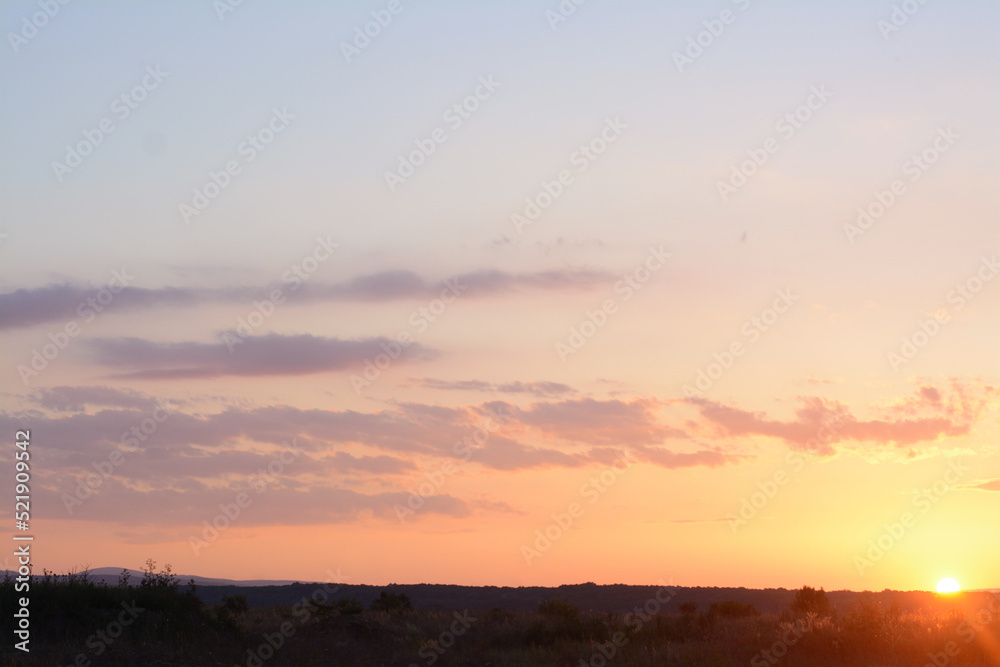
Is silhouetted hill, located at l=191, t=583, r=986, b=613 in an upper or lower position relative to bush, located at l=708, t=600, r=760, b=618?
upper

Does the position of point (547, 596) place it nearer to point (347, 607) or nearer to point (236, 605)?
point (236, 605)

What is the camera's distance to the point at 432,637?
2834 centimetres

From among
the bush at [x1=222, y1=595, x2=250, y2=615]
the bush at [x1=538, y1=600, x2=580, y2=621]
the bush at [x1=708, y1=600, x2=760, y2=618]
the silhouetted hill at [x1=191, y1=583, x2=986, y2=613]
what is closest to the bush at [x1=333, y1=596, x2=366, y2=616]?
the bush at [x1=222, y1=595, x2=250, y2=615]

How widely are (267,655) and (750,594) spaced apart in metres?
48.3

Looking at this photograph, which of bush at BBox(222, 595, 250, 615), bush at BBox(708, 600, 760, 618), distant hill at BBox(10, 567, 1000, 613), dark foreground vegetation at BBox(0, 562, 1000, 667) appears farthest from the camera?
distant hill at BBox(10, 567, 1000, 613)

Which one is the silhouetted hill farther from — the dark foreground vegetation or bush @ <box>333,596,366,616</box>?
the dark foreground vegetation

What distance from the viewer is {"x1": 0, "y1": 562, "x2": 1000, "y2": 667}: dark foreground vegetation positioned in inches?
792

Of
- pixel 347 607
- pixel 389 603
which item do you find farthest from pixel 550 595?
pixel 347 607

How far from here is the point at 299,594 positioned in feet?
217

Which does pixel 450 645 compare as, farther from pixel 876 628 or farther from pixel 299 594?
pixel 299 594

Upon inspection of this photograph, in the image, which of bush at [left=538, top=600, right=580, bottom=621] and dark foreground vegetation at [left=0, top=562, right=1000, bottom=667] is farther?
bush at [left=538, top=600, right=580, bottom=621]

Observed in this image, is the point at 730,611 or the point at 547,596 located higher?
the point at 547,596

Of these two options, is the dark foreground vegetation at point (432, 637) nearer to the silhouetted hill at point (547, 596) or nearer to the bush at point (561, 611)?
the bush at point (561, 611)

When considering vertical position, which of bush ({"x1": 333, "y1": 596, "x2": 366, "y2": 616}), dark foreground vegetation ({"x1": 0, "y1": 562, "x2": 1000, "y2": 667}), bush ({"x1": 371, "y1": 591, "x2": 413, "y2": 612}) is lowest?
dark foreground vegetation ({"x1": 0, "y1": 562, "x2": 1000, "y2": 667})
